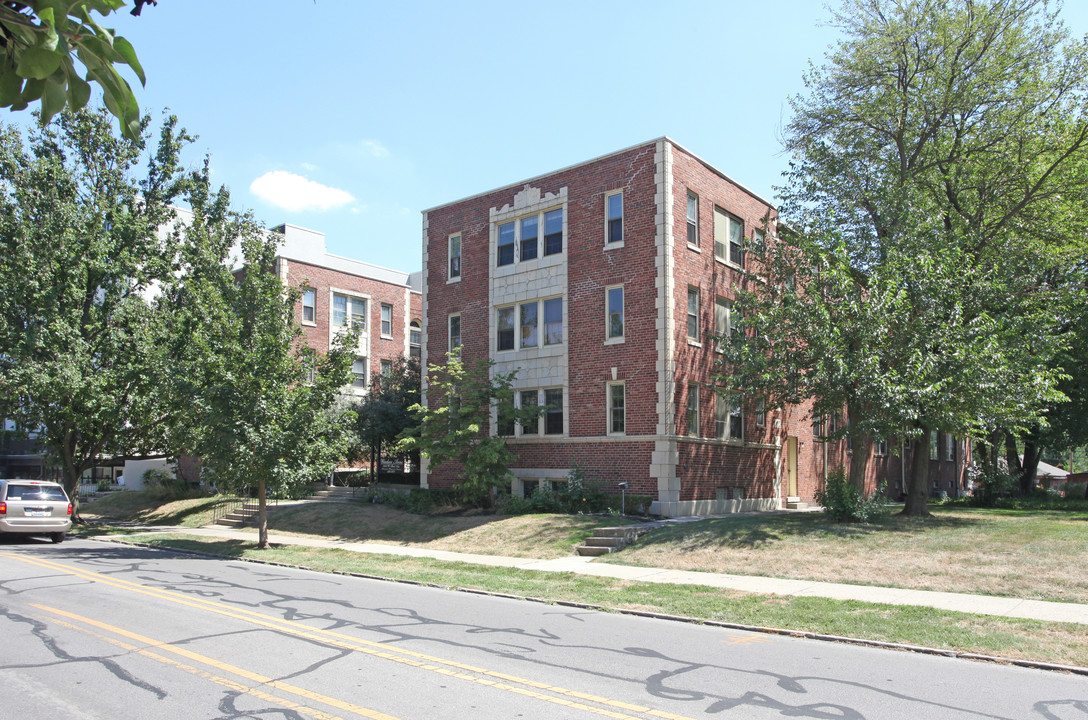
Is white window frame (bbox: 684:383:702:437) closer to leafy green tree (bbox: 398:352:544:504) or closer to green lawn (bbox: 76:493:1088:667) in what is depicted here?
green lawn (bbox: 76:493:1088:667)

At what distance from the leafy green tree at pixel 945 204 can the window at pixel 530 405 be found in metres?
7.83

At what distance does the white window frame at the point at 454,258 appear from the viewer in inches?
1108

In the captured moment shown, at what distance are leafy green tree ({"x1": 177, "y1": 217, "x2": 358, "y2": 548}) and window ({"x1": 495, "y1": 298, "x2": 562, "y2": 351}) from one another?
7027 mm

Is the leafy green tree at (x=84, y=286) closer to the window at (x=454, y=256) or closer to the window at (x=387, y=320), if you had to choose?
the window at (x=454, y=256)

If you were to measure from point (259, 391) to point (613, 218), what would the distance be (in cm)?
1176

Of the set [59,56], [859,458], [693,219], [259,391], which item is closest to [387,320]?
[693,219]

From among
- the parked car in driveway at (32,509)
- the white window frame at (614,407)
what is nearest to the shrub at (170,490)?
the parked car in driveway at (32,509)

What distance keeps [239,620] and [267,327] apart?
10.9 metres

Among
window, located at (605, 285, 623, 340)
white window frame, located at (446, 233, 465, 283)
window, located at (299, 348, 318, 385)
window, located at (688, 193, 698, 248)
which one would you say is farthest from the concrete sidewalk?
window, located at (688, 193, 698, 248)

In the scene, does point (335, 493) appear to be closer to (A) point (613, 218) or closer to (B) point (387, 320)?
(B) point (387, 320)

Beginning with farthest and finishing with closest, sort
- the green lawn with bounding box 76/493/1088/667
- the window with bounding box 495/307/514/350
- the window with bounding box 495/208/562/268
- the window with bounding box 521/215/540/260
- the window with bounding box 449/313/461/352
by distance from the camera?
the window with bounding box 449/313/461/352 < the window with bounding box 495/307/514/350 < the window with bounding box 521/215/540/260 < the window with bounding box 495/208/562/268 < the green lawn with bounding box 76/493/1088/667

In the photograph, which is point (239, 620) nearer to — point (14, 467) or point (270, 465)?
point (270, 465)

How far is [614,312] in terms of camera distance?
947 inches

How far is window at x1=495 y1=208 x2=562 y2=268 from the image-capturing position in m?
25.6
